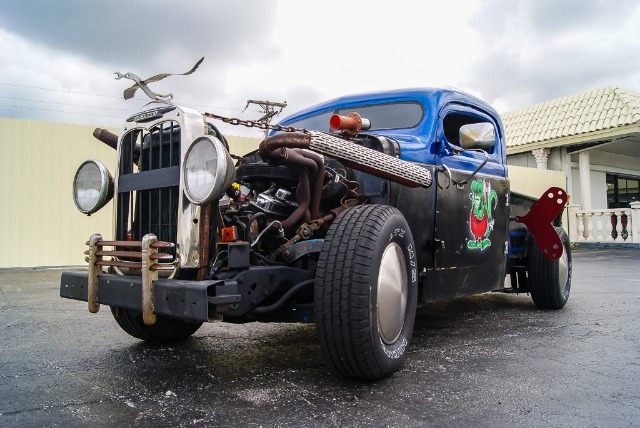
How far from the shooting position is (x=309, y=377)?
3.10 meters

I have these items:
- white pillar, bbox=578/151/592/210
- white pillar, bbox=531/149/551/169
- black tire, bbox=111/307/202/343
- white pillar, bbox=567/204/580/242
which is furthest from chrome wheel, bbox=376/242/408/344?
white pillar, bbox=531/149/551/169

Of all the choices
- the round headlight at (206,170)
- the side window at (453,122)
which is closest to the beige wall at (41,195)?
the side window at (453,122)

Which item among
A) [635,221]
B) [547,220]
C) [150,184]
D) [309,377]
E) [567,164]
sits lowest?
[309,377]

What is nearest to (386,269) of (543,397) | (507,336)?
(543,397)

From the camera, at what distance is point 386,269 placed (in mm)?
3023

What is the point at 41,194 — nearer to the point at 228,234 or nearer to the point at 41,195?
the point at 41,195

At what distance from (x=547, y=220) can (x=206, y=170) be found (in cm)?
384

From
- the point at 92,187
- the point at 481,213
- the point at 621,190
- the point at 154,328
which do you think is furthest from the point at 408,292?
the point at 621,190

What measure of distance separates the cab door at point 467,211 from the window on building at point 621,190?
18.4m

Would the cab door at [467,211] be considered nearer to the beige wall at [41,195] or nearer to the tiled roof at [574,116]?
the beige wall at [41,195]

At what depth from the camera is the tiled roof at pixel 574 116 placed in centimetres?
1666

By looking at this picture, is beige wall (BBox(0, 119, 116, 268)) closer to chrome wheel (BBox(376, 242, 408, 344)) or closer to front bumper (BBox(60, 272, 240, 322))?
front bumper (BBox(60, 272, 240, 322))

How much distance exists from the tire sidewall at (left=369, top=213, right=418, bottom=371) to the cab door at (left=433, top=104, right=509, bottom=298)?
26.2 inches

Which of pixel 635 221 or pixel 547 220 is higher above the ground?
pixel 635 221
